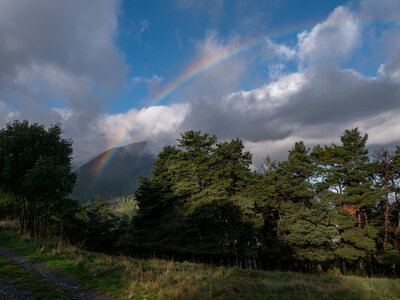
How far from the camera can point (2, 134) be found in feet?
61.1

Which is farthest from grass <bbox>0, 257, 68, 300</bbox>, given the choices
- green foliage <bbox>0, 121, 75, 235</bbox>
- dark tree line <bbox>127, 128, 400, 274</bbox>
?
dark tree line <bbox>127, 128, 400, 274</bbox>

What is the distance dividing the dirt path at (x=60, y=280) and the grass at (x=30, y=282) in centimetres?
22

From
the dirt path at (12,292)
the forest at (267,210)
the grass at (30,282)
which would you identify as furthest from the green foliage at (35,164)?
the dirt path at (12,292)

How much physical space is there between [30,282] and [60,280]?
33.2 inches

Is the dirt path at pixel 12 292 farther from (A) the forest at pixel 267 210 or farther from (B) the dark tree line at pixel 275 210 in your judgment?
(B) the dark tree line at pixel 275 210

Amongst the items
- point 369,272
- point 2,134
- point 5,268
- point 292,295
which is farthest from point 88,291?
point 369,272

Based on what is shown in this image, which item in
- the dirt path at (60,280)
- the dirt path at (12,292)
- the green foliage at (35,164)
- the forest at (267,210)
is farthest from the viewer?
the forest at (267,210)

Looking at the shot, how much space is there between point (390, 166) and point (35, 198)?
40682 millimetres

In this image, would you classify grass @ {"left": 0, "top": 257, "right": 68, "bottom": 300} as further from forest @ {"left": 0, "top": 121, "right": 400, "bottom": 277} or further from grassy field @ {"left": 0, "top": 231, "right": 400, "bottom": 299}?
forest @ {"left": 0, "top": 121, "right": 400, "bottom": 277}

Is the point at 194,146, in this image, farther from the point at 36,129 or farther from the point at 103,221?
the point at 103,221

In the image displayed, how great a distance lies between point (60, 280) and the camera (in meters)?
7.39

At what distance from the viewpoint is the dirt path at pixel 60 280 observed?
250 inches

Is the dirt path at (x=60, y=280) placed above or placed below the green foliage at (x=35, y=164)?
below

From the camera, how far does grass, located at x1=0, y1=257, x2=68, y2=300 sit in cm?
606
